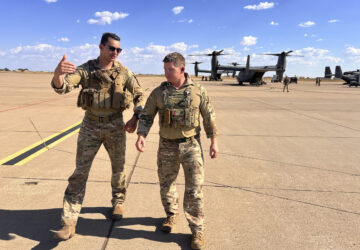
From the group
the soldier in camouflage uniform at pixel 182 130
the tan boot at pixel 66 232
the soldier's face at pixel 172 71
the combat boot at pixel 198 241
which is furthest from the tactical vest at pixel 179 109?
the tan boot at pixel 66 232

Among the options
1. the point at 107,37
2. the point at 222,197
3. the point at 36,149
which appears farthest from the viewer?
the point at 36,149

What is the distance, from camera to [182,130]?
260 centimetres

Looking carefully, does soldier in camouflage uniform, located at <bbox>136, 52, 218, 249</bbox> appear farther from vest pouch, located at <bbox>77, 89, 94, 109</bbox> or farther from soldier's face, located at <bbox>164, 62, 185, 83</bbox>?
vest pouch, located at <bbox>77, 89, 94, 109</bbox>

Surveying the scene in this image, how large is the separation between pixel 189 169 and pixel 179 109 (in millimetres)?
580

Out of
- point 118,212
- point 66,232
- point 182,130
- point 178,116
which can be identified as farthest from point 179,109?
point 66,232

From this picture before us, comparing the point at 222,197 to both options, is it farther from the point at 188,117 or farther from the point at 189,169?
the point at 188,117

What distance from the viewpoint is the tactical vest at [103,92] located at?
2.76 meters

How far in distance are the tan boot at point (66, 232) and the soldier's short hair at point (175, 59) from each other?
5.93 ft

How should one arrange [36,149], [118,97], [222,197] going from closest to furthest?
[118,97], [222,197], [36,149]

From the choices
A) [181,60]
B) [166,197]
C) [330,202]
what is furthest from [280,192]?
[181,60]

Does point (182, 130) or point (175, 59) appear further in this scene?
point (182, 130)

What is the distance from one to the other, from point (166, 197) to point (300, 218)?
1.55 metres

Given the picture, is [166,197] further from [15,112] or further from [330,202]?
[15,112]

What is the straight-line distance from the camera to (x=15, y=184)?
12.2 ft
